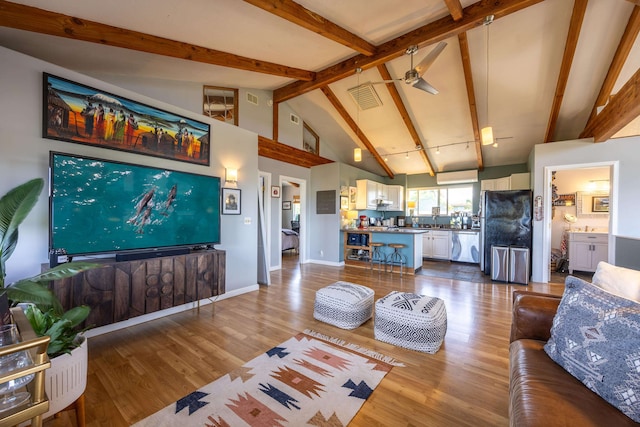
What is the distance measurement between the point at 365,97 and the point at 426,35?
6.56ft

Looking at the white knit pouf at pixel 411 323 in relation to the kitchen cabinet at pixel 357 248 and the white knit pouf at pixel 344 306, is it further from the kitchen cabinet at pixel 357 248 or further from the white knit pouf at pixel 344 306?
the kitchen cabinet at pixel 357 248

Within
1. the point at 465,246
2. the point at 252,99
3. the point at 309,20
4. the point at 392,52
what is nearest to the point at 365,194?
the point at 465,246

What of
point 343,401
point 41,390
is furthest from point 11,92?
point 343,401

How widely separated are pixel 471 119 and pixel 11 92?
22.9 ft

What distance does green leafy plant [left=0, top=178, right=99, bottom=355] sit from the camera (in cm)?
142

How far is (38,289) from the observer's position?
1498 millimetres

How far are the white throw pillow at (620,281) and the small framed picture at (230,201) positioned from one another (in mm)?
4092

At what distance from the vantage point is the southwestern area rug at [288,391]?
1641mm

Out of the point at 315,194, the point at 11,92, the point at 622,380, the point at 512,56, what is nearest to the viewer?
the point at 622,380

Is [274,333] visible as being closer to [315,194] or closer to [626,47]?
[315,194]

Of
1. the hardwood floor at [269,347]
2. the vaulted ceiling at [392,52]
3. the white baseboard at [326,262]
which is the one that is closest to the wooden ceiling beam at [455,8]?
the vaulted ceiling at [392,52]

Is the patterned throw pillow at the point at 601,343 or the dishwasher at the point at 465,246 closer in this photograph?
the patterned throw pillow at the point at 601,343

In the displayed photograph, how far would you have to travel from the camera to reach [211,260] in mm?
3418

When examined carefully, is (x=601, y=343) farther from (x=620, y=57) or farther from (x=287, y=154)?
(x=287, y=154)
